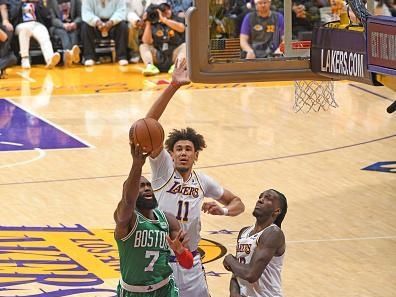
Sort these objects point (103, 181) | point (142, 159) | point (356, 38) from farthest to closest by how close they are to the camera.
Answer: point (103, 181)
point (356, 38)
point (142, 159)

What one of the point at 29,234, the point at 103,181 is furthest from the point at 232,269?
the point at 103,181

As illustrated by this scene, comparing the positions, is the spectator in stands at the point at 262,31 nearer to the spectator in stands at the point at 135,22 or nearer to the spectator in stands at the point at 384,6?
the spectator in stands at the point at 135,22

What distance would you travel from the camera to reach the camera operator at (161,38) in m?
20.5

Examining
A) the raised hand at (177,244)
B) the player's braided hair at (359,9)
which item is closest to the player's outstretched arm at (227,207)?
the raised hand at (177,244)

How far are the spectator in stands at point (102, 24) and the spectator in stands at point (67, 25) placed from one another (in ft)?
0.88

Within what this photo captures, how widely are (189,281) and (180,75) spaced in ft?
5.05

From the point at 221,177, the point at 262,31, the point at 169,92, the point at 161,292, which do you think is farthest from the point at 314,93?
the point at 161,292

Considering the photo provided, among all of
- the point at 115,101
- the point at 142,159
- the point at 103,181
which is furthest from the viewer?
the point at 115,101

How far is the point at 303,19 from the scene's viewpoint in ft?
35.3

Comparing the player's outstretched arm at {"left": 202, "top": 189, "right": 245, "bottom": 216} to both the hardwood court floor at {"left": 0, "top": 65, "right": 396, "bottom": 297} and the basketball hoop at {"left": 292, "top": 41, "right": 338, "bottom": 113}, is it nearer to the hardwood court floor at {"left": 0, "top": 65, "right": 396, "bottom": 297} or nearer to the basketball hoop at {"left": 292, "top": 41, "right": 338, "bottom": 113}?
the hardwood court floor at {"left": 0, "top": 65, "right": 396, "bottom": 297}

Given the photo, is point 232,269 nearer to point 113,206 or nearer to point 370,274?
point 370,274

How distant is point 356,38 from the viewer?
926cm

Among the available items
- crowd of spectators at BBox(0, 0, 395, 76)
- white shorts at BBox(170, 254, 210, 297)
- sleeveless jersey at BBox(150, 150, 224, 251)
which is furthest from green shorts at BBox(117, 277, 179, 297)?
crowd of spectators at BBox(0, 0, 395, 76)

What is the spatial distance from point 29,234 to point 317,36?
137 inches
